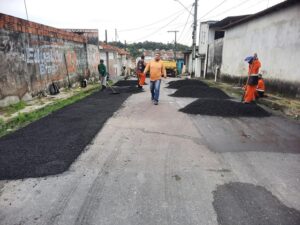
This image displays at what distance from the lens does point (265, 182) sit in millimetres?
3531

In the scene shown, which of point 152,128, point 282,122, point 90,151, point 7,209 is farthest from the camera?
point 282,122

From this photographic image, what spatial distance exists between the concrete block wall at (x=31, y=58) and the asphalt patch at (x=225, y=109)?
20.0ft

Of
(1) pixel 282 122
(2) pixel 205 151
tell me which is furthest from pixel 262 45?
(2) pixel 205 151

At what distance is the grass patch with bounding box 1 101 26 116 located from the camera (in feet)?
26.3

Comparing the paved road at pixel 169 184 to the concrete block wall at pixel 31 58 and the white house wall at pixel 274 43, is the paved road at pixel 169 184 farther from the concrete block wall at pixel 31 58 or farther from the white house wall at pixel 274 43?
the white house wall at pixel 274 43

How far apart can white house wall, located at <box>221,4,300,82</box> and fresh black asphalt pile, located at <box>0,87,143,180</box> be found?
25.0ft

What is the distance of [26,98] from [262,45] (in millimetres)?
11482

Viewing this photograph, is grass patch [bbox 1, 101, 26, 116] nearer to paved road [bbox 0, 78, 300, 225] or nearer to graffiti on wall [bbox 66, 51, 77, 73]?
paved road [bbox 0, 78, 300, 225]

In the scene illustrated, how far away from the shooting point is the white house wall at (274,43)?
1027 centimetres

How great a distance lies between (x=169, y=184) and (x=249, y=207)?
1017mm

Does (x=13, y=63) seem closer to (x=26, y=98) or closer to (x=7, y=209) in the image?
(x=26, y=98)

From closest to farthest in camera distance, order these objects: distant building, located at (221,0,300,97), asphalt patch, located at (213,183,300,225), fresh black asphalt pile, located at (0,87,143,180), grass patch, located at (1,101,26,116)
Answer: asphalt patch, located at (213,183,300,225) → fresh black asphalt pile, located at (0,87,143,180) → grass patch, located at (1,101,26,116) → distant building, located at (221,0,300,97)

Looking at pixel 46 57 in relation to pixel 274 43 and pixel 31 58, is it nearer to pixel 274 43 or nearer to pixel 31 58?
pixel 31 58

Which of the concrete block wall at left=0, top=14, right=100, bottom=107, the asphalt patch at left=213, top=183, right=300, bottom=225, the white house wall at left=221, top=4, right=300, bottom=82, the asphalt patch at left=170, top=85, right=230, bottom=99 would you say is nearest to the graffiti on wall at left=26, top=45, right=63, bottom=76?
the concrete block wall at left=0, top=14, right=100, bottom=107
